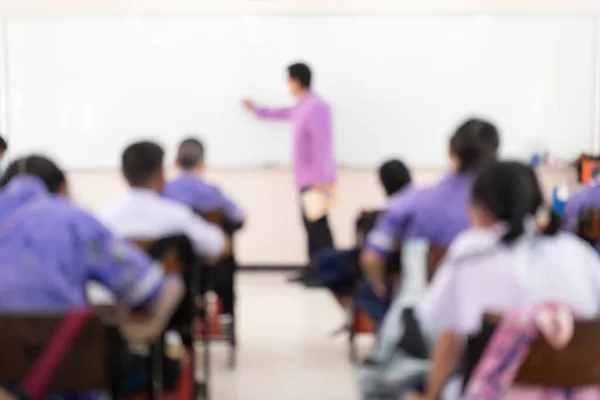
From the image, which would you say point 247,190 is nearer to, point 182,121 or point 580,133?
point 182,121

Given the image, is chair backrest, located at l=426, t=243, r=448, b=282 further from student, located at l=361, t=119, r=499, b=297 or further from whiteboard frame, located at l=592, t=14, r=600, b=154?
whiteboard frame, located at l=592, t=14, r=600, b=154

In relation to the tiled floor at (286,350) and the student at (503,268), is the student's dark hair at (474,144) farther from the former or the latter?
the tiled floor at (286,350)

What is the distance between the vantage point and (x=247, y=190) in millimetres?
6727

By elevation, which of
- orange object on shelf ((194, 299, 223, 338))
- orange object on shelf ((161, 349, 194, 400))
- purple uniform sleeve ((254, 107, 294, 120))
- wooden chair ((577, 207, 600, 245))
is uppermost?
purple uniform sleeve ((254, 107, 294, 120))

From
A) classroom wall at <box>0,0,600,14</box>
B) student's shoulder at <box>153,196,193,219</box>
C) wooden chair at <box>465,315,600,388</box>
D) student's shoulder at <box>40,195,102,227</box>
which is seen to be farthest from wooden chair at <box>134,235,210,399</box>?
classroom wall at <box>0,0,600,14</box>

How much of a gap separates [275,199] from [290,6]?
1.49m

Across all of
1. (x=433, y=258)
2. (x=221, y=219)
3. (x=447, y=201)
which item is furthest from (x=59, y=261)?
(x=221, y=219)

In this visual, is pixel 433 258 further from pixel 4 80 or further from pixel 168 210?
pixel 4 80

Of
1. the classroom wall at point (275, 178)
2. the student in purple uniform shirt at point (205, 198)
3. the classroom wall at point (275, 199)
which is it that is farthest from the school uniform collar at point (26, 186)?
the classroom wall at point (275, 199)

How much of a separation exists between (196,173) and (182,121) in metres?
2.23

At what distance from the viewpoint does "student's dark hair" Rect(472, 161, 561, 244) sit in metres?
2.00

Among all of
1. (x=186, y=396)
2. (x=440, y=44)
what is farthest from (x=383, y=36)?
(x=186, y=396)

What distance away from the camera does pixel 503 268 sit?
6.29 ft

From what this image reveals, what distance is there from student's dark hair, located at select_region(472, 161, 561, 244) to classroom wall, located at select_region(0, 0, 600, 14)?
15.3ft
